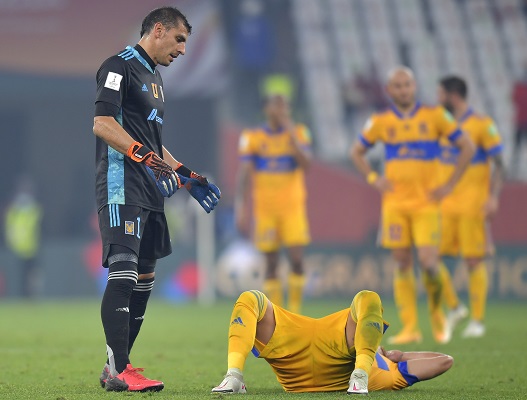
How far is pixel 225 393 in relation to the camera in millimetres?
5652

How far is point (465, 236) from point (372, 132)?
158cm

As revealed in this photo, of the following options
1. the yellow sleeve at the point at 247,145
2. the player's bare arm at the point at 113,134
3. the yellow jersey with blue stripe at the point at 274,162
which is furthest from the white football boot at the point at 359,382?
the yellow sleeve at the point at 247,145

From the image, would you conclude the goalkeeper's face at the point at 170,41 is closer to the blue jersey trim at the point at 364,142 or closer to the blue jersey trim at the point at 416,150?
the blue jersey trim at the point at 416,150

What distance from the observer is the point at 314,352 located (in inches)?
226

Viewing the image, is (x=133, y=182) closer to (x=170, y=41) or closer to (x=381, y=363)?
(x=170, y=41)

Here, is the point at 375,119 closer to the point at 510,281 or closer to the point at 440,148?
the point at 440,148

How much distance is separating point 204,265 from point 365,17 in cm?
723

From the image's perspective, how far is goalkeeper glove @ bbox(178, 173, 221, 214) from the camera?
625 cm

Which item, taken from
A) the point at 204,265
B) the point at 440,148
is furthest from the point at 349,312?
the point at 204,265

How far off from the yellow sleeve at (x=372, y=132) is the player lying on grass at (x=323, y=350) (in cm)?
450

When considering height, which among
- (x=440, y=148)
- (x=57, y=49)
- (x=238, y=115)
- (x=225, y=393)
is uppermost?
(x=57, y=49)

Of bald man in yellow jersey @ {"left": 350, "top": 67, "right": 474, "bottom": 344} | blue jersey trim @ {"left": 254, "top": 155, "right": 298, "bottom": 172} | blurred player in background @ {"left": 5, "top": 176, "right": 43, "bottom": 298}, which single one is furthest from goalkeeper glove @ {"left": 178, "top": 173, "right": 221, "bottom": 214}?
blurred player in background @ {"left": 5, "top": 176, "right": 43, "bottom": 298}

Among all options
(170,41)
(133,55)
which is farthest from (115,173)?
(170,41)

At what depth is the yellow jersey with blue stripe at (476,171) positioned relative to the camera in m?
11.1
